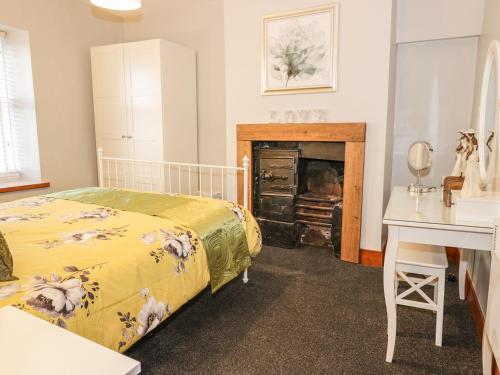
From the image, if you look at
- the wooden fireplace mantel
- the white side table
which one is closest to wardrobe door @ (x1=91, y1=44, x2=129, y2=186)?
the wooden fireplace mantel

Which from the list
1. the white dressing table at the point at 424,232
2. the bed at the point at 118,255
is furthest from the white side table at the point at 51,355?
the white dressing table at the point at 424,232

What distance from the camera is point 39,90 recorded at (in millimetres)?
3521

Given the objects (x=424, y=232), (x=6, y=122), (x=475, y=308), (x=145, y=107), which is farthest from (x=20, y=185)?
(x=475, y=308)

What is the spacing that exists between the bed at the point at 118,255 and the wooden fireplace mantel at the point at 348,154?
3.26 feet

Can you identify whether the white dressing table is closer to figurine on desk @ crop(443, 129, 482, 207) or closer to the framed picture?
figurine on desk @ crop(443, 129, 482, 207)

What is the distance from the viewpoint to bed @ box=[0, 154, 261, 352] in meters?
1.25

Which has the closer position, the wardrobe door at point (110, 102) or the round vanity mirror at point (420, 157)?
the round vanity mirror at point (420, 157)

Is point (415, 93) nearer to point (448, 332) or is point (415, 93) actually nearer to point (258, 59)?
point (258, 59)

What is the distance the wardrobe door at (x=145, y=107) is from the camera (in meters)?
3.59

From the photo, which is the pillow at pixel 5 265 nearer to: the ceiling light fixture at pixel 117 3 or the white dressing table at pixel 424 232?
the white dressing table at pixel 424 232

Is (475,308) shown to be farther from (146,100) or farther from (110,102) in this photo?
(110,102)

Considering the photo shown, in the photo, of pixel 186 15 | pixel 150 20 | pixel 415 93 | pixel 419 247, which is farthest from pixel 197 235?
pixel 150 20

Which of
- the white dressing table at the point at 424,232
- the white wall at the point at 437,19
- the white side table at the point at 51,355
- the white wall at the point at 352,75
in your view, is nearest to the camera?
the white side table at the point at 51,355

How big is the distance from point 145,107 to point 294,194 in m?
1.81
